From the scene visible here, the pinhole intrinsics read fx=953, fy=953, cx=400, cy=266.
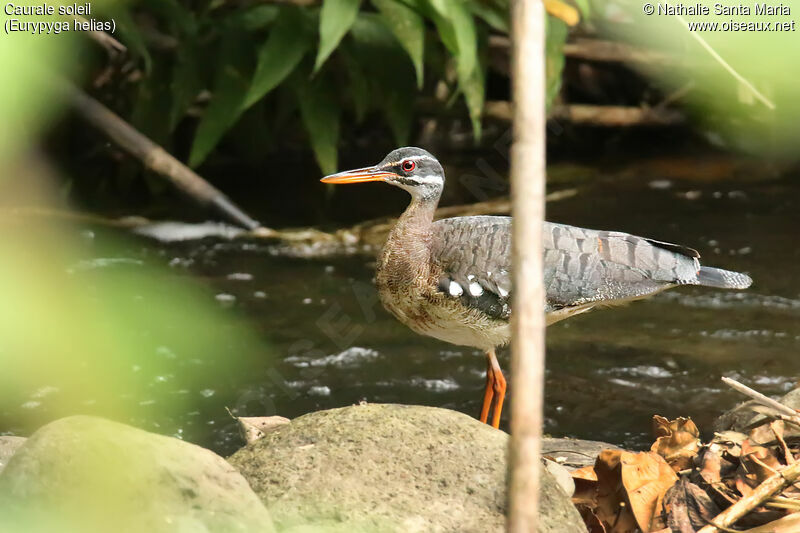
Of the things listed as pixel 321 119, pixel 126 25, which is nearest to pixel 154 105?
pixel 321 119

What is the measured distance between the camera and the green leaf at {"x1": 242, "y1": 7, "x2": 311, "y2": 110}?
686 centimetres

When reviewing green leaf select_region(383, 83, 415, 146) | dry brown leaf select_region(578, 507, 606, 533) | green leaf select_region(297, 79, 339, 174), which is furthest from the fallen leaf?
green leaf select_region(383, 83, 415, 146)

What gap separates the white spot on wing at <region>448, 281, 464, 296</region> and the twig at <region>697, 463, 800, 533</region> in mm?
1496

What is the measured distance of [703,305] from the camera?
20.9 ft

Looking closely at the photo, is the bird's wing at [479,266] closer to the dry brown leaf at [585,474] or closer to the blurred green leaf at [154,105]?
the dry brown leaf at [585,474]

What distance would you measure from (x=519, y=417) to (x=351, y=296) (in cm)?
535

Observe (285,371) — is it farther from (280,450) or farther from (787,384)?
(787,384)

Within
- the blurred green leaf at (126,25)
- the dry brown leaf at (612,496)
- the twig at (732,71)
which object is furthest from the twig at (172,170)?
the twig at (732,71)

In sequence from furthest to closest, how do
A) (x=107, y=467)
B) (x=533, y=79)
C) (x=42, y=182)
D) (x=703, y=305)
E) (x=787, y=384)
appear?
(x=703, y=305) → (x=787, y=384) → (x=533, y=79) → (x=107, y=467) → (x=42, y=182)

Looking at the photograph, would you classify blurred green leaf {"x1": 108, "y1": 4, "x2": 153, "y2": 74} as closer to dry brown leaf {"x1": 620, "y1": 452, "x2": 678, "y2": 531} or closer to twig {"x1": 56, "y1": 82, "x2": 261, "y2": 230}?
twig {"x1": 56, "y1": 82, "x2": 261, "y2": 230}

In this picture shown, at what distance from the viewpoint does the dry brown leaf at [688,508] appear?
3.13m

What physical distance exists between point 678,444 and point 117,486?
3101 mm

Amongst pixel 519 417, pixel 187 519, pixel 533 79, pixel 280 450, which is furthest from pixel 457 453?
pixel 533 79

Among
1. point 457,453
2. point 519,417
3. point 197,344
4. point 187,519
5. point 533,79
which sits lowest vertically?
point 457,453
